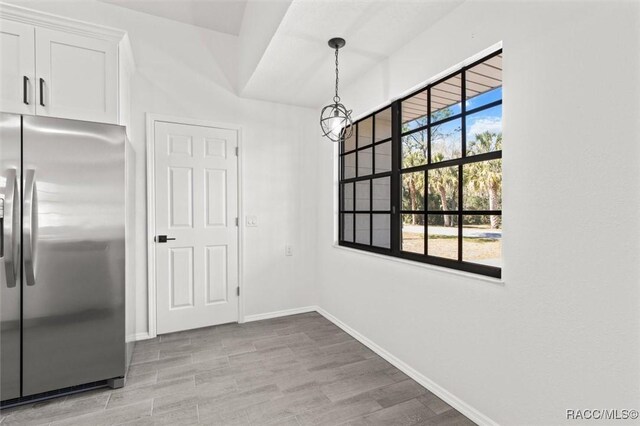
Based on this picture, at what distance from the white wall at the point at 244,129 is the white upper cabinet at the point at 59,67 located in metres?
0.74

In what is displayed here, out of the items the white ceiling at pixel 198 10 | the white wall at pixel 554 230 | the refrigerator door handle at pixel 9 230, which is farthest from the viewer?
the white ceiling at pixel 198 10

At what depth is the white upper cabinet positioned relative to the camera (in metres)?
1.99

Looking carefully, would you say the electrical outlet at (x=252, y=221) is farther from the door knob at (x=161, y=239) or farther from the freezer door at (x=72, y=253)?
the freezer door at (x=72, y=253)

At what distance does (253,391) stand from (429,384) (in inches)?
47.9

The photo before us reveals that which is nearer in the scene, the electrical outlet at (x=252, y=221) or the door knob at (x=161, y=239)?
the door knob at (x=161, y=239)

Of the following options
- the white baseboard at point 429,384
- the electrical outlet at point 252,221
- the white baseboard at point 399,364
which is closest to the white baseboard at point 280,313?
the white baseboard at point 399,364

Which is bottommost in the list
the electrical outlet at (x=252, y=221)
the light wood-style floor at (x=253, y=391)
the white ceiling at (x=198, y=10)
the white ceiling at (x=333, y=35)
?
the light wood-style floor at (x=253, y=391)

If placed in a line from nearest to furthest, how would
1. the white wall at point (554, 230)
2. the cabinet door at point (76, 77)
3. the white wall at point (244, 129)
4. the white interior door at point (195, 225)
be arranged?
the white wall at point (554, 230) < the cabinet door at point (76, 77) < the white wall at point (244, 129) < the white interior door at point (195, 225)

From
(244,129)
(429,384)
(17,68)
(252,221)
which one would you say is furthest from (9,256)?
(429,384)

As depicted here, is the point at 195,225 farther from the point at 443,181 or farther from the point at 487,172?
the point at 487,172

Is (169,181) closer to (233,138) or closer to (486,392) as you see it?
(233,138)

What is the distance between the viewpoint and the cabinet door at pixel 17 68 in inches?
77.7

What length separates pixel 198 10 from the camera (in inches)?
117

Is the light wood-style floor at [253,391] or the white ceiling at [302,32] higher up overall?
the white ceiling at [302,32]
